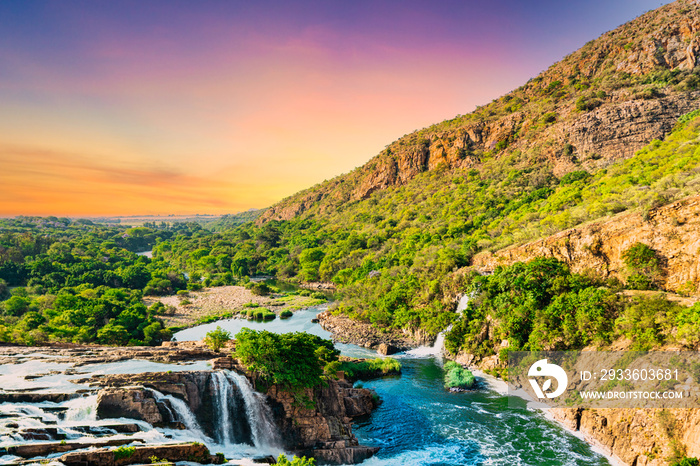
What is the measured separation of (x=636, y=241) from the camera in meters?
32.5

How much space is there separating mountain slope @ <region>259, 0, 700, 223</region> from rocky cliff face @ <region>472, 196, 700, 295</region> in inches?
1546

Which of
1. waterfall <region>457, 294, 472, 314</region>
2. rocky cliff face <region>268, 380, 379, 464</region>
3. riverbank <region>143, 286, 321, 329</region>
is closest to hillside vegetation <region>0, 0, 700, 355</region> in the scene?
waterfall <region>457, 294, 472, 314</region>

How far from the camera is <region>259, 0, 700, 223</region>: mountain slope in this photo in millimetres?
68062

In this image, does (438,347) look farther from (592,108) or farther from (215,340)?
(592,108)

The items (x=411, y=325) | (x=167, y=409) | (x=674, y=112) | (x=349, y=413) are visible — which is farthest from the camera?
(x=674, y=112)

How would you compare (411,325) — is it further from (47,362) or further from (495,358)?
(47,362)

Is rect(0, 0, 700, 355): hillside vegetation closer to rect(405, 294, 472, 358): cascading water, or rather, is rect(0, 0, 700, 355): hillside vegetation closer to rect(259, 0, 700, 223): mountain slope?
rect(259, 0, 700, 223): mountain slope

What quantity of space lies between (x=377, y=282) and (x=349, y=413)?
33.1m

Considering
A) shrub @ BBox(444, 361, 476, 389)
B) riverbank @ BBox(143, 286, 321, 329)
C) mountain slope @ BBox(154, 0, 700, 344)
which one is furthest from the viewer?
riverbank @ BBox(143, 286, 321, 329)

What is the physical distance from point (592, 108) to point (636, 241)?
59.7 metres

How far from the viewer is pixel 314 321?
192 feet

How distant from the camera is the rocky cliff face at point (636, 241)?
2961cm

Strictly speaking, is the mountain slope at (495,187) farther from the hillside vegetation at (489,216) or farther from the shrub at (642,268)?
the shrub at (642,268)

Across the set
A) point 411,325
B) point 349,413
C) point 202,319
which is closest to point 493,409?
point 349,413
